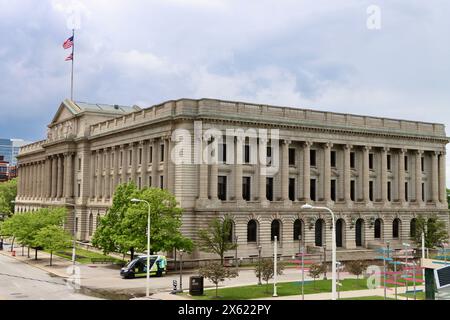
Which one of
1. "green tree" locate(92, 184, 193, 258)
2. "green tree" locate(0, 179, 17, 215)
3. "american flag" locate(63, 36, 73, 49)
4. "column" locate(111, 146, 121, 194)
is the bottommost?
"green tree" locate(92, 184, 193, 258)

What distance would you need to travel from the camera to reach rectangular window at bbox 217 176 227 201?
6297 cm

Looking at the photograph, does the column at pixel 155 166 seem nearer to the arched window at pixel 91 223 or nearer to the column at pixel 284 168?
the column at pixel 284 168

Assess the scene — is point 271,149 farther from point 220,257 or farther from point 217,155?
point 220,257

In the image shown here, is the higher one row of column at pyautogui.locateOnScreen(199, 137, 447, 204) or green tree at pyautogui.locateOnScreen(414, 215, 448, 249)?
row of column at pyautogui.locateOnScreen(199, 137, 447, 204)

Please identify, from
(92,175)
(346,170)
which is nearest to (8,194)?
(92,175)

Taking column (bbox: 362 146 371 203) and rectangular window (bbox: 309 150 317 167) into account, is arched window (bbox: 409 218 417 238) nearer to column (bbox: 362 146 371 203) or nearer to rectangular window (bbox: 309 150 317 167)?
column (bbox: 362 146 371 203)

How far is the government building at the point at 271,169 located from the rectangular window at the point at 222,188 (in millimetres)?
118

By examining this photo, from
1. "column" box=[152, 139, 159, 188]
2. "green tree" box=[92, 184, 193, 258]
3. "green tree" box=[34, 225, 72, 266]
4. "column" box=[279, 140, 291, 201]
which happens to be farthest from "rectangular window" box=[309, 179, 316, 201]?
"green tree" box=[34, 225, 72, 266]

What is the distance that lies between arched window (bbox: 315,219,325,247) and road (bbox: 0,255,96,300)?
33.8 meters

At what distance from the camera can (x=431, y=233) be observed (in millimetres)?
71812

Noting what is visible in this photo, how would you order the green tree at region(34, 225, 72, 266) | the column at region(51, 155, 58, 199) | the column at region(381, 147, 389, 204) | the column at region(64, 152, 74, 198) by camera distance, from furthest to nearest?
the column at region(51, 155, 58, 199) → the column at region(64, 152, 74, 198) → the column at region(381, 147, 389, 204) → the green tree at region(34, 225, 72, 266)

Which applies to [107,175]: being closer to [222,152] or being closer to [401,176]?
[222,152]

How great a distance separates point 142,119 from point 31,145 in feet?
209
